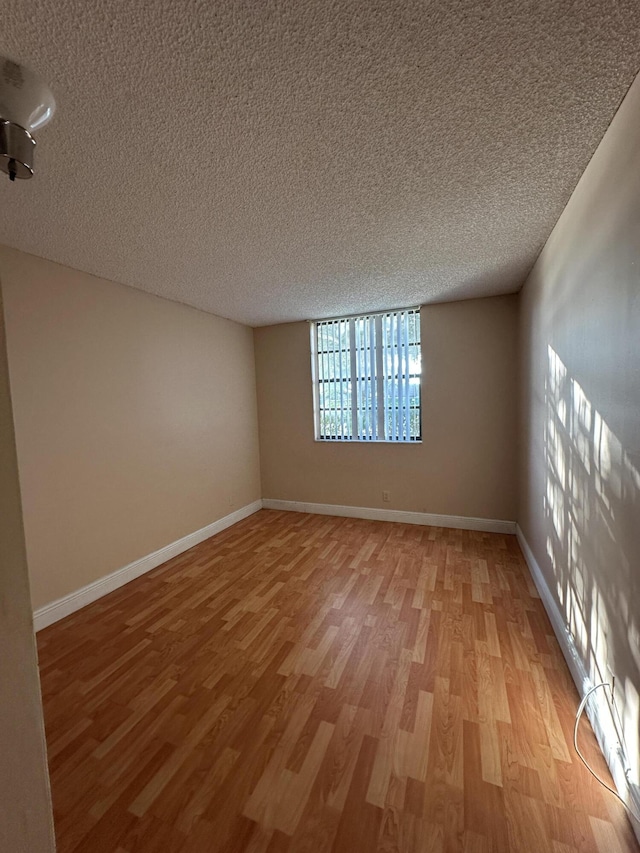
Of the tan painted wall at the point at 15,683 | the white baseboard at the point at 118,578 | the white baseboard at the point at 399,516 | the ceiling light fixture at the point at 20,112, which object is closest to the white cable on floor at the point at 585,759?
the tan painted wall at the point at 15,683

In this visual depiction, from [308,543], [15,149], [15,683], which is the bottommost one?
[308,543]

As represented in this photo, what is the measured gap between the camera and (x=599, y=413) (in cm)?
142

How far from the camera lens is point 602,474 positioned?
4.55 ft

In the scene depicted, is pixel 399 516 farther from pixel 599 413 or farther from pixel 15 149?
pixel 15 149

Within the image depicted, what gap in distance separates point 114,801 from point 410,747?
113cm

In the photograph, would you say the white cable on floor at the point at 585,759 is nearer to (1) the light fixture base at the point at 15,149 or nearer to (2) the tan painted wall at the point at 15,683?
(2) the tan painted wall at the point at 15,683

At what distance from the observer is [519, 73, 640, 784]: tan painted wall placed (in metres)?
1.15

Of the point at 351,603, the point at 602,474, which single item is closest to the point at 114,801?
the point at 351,603

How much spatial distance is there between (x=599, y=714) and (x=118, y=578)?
3.10 m

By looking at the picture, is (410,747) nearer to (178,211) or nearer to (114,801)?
(114,801)

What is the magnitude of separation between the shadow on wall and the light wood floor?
335 mm

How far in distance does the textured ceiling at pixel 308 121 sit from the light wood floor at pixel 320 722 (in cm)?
244

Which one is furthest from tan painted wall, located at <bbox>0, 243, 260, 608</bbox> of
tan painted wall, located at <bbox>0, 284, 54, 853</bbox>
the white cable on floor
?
the white cable on floor

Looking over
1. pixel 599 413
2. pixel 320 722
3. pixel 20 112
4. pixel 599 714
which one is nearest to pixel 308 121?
pixel 20 112
